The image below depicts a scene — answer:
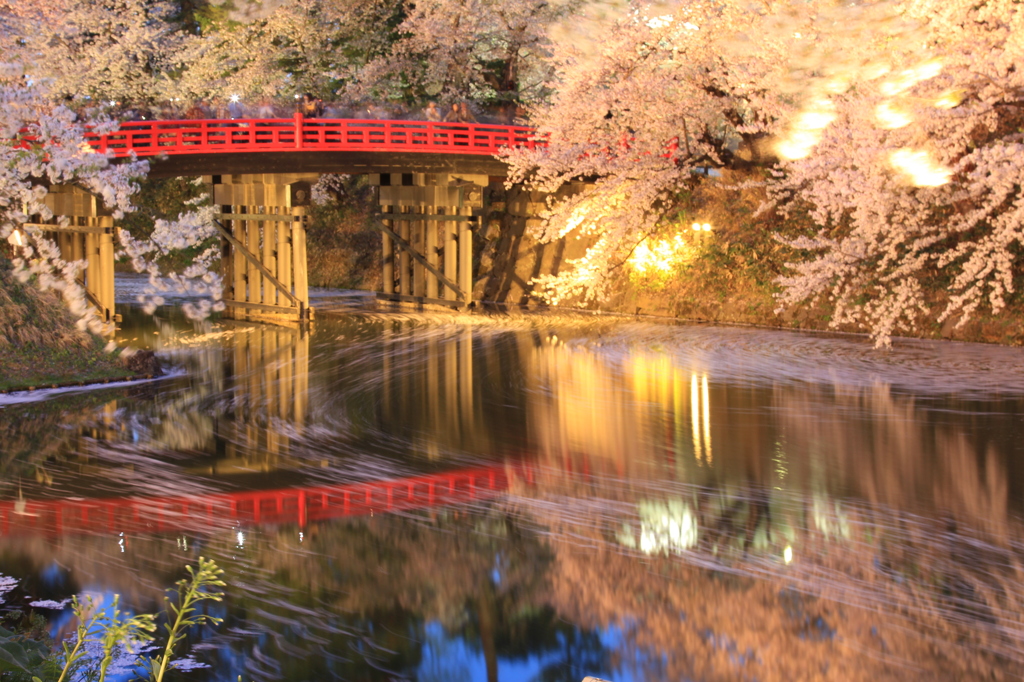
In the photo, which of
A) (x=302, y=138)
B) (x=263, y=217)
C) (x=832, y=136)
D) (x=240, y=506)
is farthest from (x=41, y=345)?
(x=832, y=136)

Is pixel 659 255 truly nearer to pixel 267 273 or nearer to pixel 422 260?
pixel 422 260

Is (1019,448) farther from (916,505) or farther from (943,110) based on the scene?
(943,110)

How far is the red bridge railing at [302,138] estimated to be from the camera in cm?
1986

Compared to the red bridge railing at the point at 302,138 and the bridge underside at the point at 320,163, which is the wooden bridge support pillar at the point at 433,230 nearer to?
the bridge underside at the point at 320,163

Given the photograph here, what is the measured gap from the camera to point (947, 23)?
14.7 metres

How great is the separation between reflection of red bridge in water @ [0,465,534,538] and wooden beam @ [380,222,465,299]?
44.2ft

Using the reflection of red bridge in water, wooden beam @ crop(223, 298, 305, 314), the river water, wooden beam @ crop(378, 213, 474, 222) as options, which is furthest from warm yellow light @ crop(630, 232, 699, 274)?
the reflection of red bridge in water

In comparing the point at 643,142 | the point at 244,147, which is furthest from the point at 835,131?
the point at 244,147

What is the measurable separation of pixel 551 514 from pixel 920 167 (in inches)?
359

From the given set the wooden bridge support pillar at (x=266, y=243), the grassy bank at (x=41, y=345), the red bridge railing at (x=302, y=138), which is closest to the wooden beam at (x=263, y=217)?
the wooden bridge support pillar at (x=266, y=243)

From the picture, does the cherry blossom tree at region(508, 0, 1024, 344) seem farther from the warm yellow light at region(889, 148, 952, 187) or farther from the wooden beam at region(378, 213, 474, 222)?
the wooden beam at region(378, 213, 474, 222)

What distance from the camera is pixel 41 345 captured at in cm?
1597

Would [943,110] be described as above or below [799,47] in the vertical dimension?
below

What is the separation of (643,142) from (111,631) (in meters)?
19.4
